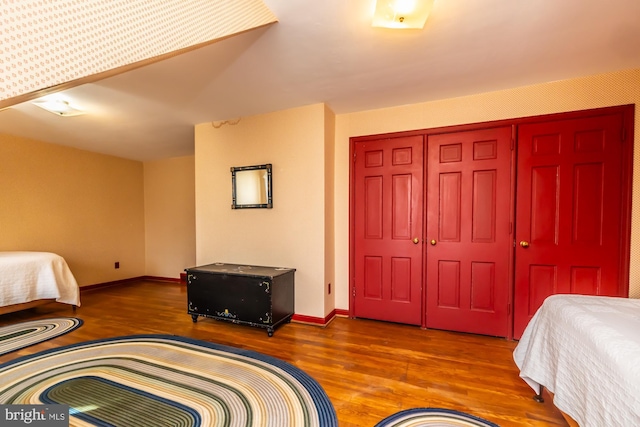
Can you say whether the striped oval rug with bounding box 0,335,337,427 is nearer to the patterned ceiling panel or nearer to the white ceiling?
the patterned ceiling panel

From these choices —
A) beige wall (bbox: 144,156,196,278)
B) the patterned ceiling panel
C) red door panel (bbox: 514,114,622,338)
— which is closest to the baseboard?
beige wall (bbox: 144,156,196,278)

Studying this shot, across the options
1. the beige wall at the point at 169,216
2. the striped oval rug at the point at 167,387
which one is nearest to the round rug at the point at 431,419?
the striped oval rug at the point at 167,387

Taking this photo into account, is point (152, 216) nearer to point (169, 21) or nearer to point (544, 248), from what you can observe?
point (169, 21)

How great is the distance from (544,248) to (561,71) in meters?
1.50

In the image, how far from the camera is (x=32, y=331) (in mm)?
2652

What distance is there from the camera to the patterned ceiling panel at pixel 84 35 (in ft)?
2.20

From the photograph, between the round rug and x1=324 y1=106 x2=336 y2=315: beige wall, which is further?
x1=324 y1=106 x2=336 y2=315: beige wall

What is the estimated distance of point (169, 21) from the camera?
103 cm

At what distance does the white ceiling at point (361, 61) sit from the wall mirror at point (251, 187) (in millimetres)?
659

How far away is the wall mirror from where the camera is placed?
120 inches

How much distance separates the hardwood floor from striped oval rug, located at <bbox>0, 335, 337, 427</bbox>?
7.1 inches

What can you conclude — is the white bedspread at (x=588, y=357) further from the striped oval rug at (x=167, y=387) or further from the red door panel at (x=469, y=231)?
the striped oval rug at (x=167, y=387)

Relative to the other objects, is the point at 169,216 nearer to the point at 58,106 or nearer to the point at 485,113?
the point at 58,106

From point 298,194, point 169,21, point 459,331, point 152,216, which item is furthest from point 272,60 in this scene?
point 152,216
